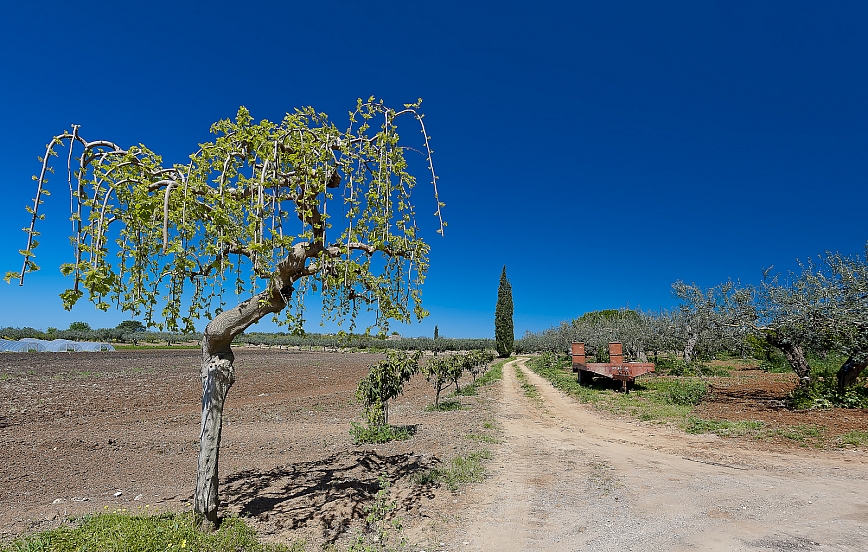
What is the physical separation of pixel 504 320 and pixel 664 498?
58.4m

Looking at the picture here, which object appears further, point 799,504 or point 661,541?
point 799,504

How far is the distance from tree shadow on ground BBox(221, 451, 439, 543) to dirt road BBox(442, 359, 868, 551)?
1.24 m

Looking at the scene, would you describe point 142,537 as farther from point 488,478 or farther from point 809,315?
point 809,315

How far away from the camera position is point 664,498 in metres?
6.29

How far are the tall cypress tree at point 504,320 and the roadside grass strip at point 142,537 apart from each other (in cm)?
6053

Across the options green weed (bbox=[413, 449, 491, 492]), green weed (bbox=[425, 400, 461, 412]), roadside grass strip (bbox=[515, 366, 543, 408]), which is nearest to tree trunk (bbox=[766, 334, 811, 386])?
roadside grass strip (bbox=[515, 366, 543, 408])

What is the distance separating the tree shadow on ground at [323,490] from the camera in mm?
5445

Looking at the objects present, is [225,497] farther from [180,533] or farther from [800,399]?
[800,399]

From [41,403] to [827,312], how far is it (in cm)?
2519

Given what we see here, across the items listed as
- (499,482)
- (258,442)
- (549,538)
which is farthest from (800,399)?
(258,442)

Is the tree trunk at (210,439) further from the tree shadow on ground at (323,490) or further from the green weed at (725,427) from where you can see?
the green weed at (725,427)

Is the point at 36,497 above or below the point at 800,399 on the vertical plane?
below

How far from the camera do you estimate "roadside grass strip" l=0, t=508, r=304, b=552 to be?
414 cm

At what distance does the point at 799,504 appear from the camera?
19.5ft
